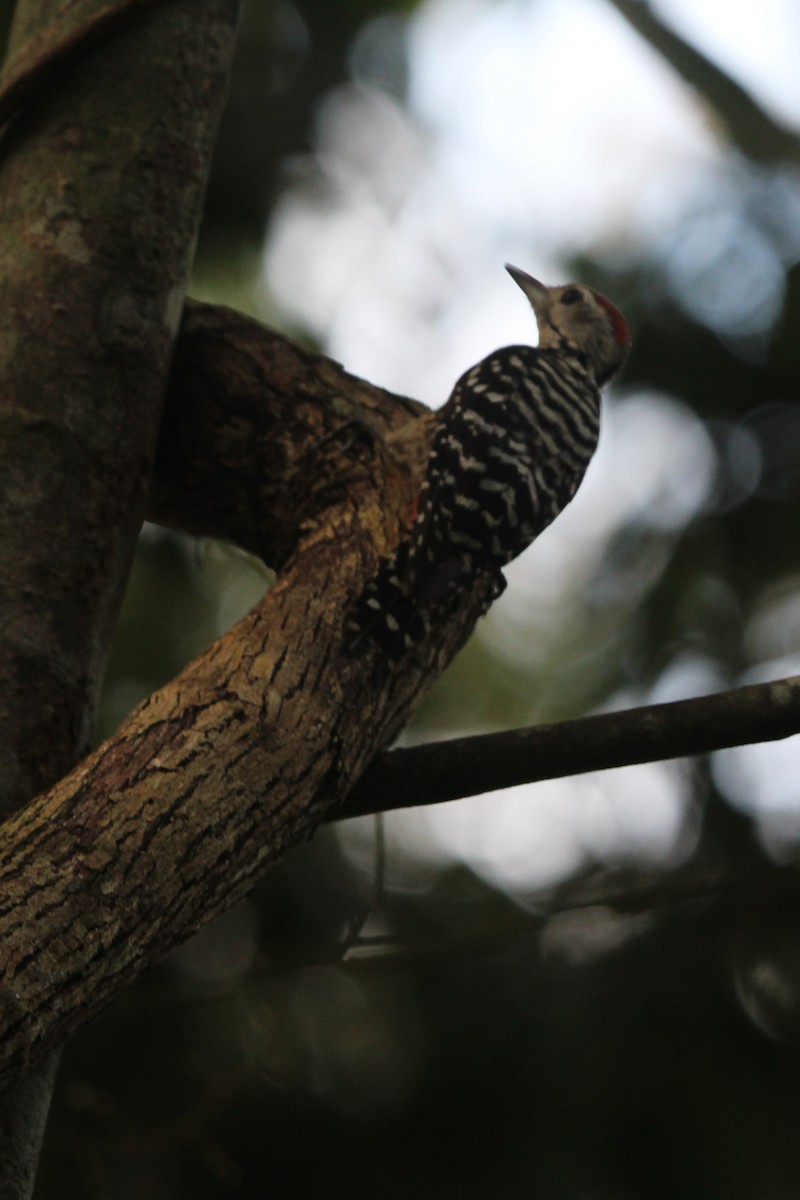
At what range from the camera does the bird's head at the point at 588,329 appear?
→ 3.62m

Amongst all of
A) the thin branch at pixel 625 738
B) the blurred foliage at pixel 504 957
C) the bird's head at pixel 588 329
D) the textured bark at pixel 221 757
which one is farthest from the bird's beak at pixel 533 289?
the thin branch at pixel 625 738

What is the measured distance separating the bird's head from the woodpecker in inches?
14.3

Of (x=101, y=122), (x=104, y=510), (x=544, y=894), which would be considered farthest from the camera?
(x=544, y=894)

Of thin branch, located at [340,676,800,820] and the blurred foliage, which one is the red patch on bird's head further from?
thin branch, located at [340,676,800,820]

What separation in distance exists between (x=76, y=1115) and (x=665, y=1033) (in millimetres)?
1702

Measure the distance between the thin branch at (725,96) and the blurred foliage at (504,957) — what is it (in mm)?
467

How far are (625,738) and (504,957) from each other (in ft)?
7.40

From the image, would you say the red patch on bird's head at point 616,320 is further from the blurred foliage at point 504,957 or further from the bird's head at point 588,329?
the blurred foliage at point 504,957

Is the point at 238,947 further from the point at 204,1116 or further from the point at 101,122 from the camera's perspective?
the point at 101,122

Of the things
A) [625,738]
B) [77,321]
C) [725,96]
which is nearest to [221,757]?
[625,738]

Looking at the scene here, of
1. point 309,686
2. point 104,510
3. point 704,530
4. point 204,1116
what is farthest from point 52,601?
point 704,530

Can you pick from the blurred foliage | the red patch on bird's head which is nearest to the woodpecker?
the red patch on bird's head

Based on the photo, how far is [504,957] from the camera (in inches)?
149

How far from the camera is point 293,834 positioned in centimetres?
170
